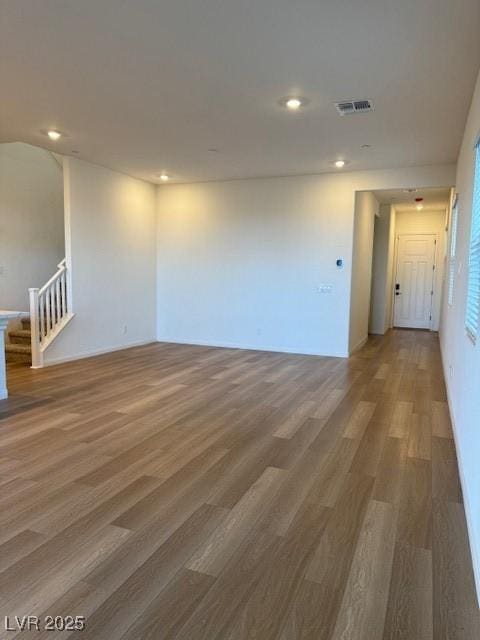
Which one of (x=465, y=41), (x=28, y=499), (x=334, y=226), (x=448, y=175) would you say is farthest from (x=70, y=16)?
(x=448, y=175)

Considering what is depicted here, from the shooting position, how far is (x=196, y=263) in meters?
7.77

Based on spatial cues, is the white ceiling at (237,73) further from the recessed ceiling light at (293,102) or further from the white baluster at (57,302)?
the white baluster at (57,302)

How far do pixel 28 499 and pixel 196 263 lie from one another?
5.77 metres

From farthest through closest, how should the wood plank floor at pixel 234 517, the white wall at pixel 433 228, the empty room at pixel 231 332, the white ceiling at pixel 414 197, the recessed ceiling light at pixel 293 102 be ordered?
the white wall at pixel 433 228 < the white ceiling at pixel 414 197 < the recessed ceiling light at pixel 293 102 < the empty room at pixel 231 332 < the wood plank floor at pixel 234 517

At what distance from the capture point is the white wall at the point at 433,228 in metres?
9.95

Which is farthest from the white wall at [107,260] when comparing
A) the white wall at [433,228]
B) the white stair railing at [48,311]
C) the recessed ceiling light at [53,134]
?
the white wall at [433,228]

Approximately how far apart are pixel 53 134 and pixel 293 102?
2.91m

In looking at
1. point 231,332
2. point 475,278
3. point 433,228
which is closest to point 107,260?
point 231,332

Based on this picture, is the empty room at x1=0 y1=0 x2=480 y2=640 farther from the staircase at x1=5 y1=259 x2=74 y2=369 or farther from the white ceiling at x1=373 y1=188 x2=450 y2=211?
the white ceiling at x1=373 y1=188 x2=450 y2=211

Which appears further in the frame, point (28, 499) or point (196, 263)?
point (196, 263)

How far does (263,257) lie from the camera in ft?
23.9

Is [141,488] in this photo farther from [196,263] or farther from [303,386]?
[196,263]

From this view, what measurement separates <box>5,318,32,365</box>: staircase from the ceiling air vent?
5042 millimetres

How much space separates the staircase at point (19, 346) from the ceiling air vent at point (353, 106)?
5042 millimetres
